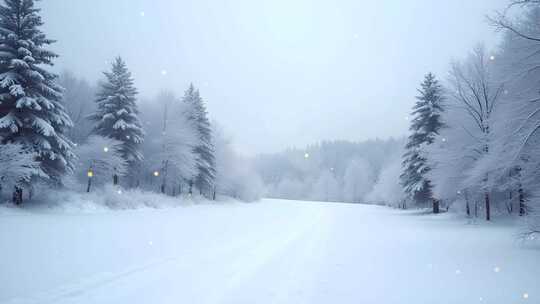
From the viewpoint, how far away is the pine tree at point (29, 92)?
53.8 feet

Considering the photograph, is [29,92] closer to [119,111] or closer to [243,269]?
[119,111]

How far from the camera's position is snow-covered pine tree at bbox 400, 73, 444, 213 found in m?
26.0

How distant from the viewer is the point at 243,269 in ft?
24.0

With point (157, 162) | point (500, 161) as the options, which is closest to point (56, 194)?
point (157, 162)

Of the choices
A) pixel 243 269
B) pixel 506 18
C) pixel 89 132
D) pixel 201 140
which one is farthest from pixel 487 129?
pixel 89 132

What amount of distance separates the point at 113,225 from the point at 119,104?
66.8 ft

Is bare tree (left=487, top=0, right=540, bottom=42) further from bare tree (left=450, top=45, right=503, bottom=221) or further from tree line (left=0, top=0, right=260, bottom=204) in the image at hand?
tree line (left=0, top=0, right=260, bottom=204)

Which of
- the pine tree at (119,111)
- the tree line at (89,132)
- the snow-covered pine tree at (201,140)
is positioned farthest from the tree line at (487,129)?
the pine tree at (119,111)

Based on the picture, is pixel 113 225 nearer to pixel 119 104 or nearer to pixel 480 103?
pixel 119 104

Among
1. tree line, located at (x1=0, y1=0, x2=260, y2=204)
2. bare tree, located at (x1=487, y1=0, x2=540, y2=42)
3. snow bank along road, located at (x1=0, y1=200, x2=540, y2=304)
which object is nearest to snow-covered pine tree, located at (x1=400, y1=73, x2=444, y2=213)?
snow bank along road, located at (x1=0, y1=200, x2=540, y2=304)

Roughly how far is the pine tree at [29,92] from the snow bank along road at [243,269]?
8695 millimetres

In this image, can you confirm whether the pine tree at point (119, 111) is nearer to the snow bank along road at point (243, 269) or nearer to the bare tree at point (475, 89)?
the snow bank along road at point (243, 269)

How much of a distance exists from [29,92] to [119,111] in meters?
10.6

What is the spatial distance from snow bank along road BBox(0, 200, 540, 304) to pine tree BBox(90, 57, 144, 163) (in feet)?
61.7
